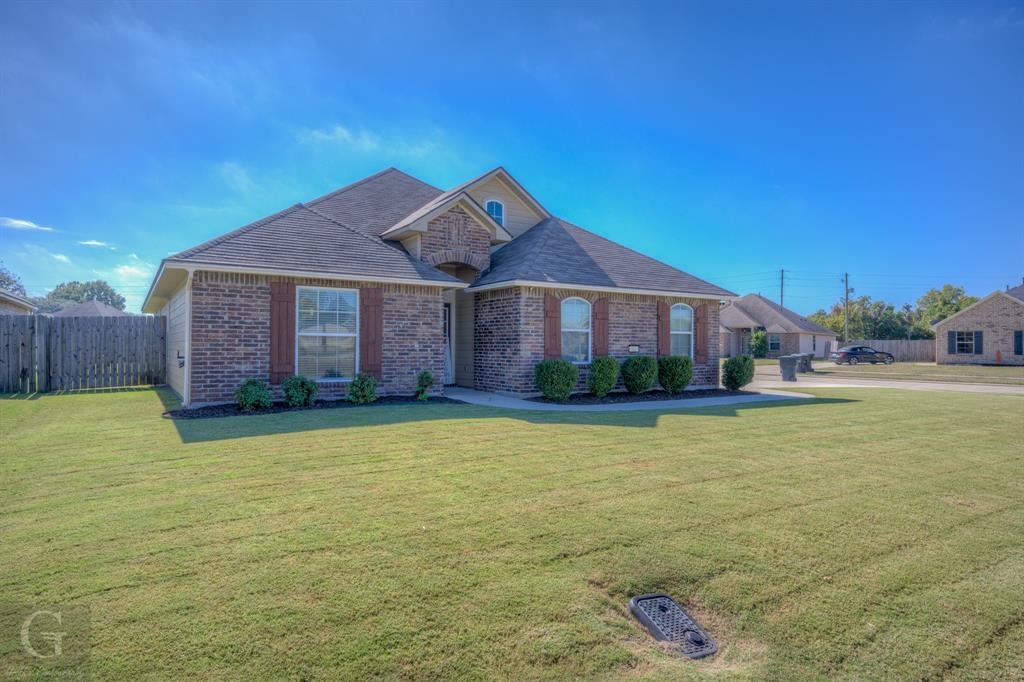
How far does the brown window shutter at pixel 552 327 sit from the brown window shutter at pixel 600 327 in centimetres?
116

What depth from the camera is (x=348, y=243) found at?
12766 mm

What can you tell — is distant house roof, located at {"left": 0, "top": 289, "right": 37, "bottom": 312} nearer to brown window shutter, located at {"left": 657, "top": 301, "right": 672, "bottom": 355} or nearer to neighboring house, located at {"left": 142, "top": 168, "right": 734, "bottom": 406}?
neighboring house, located at {"left": 142, "top": 168, "right": 734, "bottom": 406}

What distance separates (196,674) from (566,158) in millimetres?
16907

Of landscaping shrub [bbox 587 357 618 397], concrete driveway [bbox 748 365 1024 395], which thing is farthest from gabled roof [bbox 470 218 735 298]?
concrete driveway [bbox 748 365 1024 395]

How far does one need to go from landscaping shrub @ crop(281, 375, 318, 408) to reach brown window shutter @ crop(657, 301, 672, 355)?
31.8ft

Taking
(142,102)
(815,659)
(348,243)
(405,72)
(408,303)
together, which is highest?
(405,72)

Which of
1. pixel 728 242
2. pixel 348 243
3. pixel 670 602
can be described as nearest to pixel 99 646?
pixel 670 602

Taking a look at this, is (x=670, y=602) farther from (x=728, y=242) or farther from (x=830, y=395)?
(x=728, y=242)

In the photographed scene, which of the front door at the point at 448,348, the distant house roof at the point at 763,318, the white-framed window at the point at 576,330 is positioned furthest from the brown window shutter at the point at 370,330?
the distant house roof at the point at 763,318

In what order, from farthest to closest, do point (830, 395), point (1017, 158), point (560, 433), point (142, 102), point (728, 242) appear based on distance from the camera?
point (728, 242), point (1017, 158), point (830, 395), point (142, 102), point (560, 433)

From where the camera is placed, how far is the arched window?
16498 millimetres

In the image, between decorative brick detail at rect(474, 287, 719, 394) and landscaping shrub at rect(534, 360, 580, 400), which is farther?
decorative brick detail at rect(474, 287, 719, 394)

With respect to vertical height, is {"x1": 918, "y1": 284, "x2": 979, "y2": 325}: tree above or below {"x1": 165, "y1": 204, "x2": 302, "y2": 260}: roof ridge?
above

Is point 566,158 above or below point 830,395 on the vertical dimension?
above
